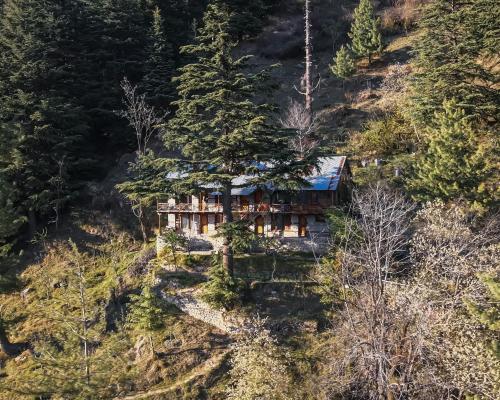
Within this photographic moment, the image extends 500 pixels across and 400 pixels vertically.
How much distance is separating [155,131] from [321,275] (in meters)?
32.9

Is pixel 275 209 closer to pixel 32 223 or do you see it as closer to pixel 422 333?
pixel 422 333

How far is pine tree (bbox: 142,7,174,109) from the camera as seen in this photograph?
163 feet

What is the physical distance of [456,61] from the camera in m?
36.8

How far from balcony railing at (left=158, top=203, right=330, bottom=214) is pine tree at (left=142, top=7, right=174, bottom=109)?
16868 millimetres

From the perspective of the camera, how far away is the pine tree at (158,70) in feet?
163

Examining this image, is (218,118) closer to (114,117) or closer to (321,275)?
(321,275)

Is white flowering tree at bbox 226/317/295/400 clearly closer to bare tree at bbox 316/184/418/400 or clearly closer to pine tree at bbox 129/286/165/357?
bare tree at bbox 316/184/418/400

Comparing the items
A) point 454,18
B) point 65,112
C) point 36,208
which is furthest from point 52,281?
point 454,18

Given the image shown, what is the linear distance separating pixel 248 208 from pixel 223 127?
9.10 meters

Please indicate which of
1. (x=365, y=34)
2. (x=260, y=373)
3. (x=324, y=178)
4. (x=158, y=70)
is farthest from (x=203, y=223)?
(x=365, y=34)

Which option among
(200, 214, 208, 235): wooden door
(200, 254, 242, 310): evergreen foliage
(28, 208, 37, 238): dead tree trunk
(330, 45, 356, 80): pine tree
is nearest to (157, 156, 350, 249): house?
(200, 214, 208, 235): wooden door

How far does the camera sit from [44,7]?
154 feet

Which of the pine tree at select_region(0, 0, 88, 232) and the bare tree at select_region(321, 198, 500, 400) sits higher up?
the pine tree at select_region(0, 0, 88, 232)

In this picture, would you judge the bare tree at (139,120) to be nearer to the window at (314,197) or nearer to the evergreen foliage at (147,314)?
the evergreen foliage at (147,314)
